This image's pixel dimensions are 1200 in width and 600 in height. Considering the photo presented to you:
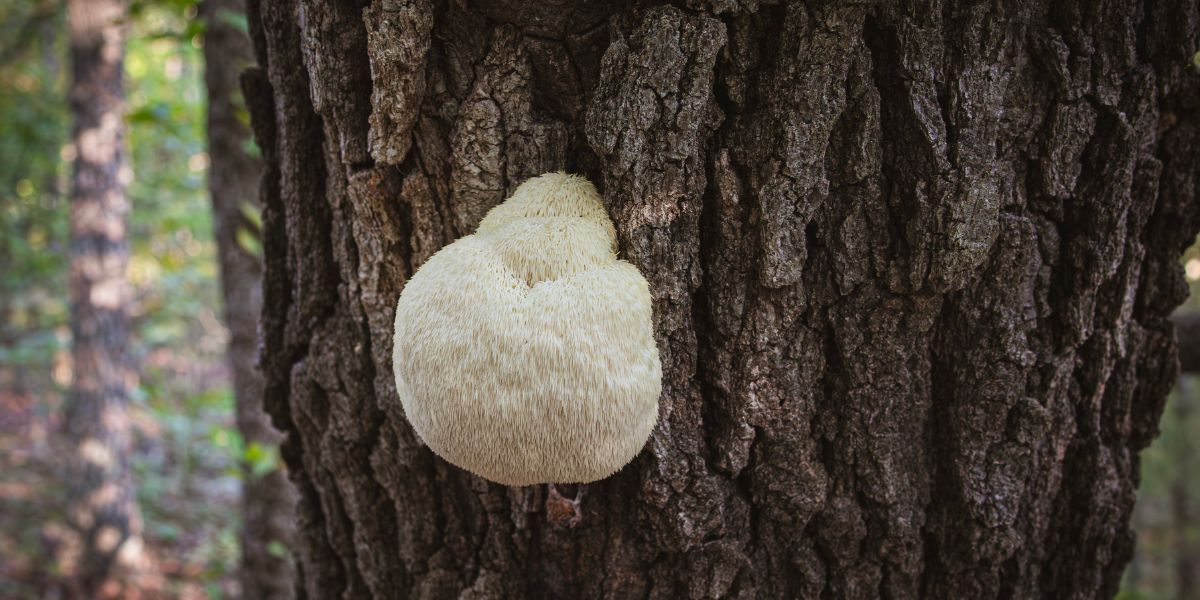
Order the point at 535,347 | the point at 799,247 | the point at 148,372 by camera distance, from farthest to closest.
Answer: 1. the point at 148,372
2. the point at 799,247
3. the point at 535,347

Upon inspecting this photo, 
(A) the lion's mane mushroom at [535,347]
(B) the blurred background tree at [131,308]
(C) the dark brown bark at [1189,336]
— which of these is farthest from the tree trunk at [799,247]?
(B) the blurred background tree at [131,308]

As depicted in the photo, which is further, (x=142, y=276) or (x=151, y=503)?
(x=151, y=503)

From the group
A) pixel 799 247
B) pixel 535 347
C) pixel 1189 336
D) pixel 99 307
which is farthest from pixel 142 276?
pixel 1189 336

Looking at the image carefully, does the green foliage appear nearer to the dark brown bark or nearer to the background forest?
the background forest

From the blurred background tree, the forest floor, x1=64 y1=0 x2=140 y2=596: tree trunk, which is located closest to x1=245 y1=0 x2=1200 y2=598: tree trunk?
the blurred background tree

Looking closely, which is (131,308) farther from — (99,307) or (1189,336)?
(1189,336)
